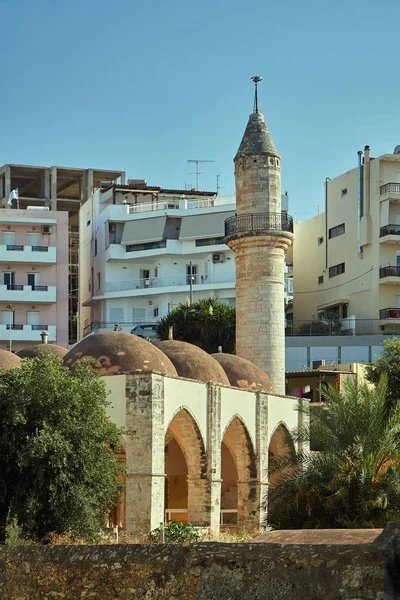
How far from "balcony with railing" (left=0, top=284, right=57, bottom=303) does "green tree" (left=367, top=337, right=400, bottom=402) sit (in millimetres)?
20785

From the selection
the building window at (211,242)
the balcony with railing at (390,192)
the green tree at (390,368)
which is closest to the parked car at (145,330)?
the building window at (211,242)

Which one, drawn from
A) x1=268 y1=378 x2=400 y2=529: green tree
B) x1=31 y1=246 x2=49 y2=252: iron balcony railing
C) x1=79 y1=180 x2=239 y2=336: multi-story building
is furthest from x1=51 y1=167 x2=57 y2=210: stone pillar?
x1=268 y1=378 x2=400 y2=529: green tree

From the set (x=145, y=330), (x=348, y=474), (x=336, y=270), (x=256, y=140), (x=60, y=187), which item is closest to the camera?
(x=348, y=474)

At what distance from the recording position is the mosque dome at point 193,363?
101 feet

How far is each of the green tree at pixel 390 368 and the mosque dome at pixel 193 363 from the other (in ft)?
24.8

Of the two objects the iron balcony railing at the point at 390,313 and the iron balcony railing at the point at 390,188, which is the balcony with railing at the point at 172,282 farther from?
the iron balcony railing at the point at 390,188

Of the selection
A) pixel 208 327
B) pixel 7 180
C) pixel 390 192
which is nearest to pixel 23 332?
pixel 208 327

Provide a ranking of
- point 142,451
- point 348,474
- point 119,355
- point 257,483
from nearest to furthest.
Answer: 1. point 348,474
2. point 142,451
3. point 119,355
4. point 257,483

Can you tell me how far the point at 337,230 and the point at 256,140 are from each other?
22.9m

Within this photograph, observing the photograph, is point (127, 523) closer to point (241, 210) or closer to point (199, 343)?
point (241, 210)

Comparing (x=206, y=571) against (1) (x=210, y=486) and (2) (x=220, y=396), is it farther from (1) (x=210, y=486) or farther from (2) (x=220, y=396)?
(2) (x=220, y=396)

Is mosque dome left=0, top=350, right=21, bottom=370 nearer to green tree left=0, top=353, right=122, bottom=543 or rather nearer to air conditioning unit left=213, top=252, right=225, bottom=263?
green tree left=0, top=353, right=122, bottom=543

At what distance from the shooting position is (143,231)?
57.9m

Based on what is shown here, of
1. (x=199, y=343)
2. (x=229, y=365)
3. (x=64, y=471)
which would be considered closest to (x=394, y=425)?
(x=64, y=471)
